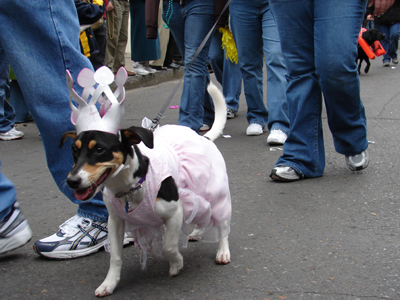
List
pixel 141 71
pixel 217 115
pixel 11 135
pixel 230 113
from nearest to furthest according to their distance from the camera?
1. pixel 217 115
2. pixel 11 135
3. pixel 230 113
4. pixel 141 71

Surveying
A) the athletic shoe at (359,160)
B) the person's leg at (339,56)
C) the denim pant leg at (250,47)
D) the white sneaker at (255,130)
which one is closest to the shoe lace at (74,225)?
the person's leg at (339,56)

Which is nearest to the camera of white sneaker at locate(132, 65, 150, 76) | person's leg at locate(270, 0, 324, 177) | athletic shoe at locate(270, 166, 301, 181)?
person's leg at locate(270, 0, 324, 177)

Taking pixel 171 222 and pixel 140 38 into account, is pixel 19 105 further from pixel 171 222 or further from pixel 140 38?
pixel 171 222

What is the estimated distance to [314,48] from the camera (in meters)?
3.19

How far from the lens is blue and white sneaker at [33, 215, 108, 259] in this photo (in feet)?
7.74

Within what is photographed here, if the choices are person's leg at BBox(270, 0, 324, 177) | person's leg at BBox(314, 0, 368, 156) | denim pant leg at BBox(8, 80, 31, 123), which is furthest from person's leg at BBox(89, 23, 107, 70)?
person's leg at BBox(314, 0, 368, 156)

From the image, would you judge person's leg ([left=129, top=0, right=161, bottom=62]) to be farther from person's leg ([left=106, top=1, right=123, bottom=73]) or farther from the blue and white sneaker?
the blue and white sneaker

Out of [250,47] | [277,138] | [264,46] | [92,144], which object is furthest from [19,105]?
[92,144]

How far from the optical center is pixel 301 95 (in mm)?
3393

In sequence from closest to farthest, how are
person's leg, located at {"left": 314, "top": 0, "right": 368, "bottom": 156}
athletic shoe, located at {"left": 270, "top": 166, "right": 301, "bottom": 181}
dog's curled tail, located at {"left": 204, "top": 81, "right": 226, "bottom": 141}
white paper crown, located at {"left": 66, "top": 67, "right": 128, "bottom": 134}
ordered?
white paper crown, located at {"left": 66, "top": 67, "right": 128, "bottom": 134}, dog's curled tail, located at {"left": 204, "top": 81, "right": 226, "bottom": 141}, person's leg, located at {"left": 314, "top": 0, "right": 368, "bottom": 156}, athletic shoe, located at {"left": 270, "top": 166, "right": 301, "bottom": 181}

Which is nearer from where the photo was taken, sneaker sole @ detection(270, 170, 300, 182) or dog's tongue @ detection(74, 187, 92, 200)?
dog's tongue @ detection(74, 187, 92, 200)

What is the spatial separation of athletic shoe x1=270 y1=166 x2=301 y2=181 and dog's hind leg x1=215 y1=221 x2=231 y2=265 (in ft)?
3.74

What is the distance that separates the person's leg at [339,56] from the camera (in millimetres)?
3004

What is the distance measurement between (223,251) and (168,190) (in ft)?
1.55
